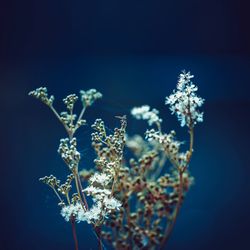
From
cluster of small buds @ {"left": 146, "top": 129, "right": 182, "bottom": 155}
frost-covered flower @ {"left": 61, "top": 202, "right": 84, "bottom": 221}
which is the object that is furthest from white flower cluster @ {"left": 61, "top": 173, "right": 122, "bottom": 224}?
cluster of small buds @ {"left": 146, "top": 129, "right": 182, "bottom": 155}

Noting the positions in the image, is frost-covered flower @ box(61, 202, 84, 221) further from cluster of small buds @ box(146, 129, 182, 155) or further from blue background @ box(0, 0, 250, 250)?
Result: blue background @ box(0, 0, 250, 250)

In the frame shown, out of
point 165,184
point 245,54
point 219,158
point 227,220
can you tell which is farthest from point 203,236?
point 245,54

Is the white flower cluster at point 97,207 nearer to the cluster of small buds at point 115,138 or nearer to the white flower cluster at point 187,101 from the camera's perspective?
the cluster of small buds at point 115,138

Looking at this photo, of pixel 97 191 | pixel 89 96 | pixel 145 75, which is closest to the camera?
pixel 97 191

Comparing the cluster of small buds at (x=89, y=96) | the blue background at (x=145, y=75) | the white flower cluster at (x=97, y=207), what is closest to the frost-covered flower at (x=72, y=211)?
the white flower cluster at (x=97, y=207)

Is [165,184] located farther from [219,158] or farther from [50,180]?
[219,158]

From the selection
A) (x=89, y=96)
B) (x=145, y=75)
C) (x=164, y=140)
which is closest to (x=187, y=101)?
(x=164, y=140)

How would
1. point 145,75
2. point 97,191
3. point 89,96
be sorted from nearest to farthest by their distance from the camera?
point 97,191
point 89,96
point 145,75

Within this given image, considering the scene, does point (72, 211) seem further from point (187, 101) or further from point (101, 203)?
point (187, 101)
